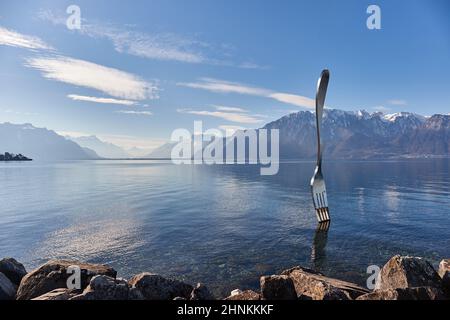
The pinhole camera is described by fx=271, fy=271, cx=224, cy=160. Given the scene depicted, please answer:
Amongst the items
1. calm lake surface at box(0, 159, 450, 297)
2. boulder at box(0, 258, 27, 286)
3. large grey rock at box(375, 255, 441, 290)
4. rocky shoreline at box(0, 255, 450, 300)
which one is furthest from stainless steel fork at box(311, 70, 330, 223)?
boulder at box(0, 258, 27, 286)

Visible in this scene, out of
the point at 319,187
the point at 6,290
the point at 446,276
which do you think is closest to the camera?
the point at 446,276

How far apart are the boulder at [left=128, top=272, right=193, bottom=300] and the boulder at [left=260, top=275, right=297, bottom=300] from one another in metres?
4.02

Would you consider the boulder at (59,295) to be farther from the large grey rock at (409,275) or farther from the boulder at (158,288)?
the large grey rock at (409,275)

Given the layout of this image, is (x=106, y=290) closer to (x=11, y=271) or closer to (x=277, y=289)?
(x=277, y=289)

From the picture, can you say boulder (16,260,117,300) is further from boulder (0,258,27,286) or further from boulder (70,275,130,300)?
A: boulder (70,275,130,300)

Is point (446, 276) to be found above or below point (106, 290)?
below

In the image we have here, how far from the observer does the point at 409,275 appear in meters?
13.9

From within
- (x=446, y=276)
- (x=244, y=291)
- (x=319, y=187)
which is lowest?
(x=244, y=291)

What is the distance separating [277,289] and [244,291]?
165cm

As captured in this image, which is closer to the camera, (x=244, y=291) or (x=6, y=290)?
(x=244, y=291)

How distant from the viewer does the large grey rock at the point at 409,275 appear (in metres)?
13.8

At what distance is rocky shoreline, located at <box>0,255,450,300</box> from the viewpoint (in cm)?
1188

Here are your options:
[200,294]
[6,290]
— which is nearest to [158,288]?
[200,294]

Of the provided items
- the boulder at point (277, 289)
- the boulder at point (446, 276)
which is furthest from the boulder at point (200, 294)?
the boulder at point (446, 276)
